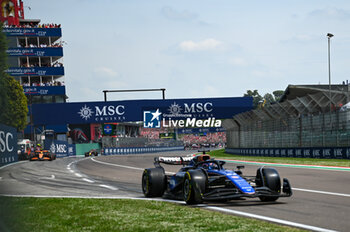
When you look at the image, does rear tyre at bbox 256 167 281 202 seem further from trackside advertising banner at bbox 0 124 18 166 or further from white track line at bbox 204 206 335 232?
trackside advertising banner at bbox 0 124 18 166

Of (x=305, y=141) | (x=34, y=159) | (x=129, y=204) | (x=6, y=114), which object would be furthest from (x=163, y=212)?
(x=34, y=159)

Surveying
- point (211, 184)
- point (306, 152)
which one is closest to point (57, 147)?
point (306, 152)

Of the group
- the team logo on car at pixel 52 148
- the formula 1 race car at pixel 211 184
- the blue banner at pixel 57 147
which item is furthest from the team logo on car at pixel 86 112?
the formula 1 race car at pixel 211 184

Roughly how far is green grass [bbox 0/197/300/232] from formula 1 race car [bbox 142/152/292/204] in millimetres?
463

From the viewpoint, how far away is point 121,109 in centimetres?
6100

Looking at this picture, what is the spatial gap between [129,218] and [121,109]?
54408 millimetres

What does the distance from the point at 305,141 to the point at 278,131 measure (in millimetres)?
3408

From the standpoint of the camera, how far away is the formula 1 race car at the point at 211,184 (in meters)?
8.59

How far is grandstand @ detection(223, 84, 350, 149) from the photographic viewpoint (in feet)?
84.8

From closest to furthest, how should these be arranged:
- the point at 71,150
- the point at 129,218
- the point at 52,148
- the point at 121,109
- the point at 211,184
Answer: the point at 129,218, the point at 211,184, the point at 52,148, the point at 121,109, the point at 71,150

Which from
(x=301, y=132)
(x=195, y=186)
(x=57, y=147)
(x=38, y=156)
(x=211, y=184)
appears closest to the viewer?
(x=195, y=186)

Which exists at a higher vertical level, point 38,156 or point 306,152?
point 306,152

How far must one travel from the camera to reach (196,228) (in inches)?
232

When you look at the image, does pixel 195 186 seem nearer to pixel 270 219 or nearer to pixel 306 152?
pixel 270 219
